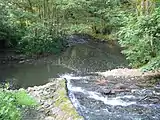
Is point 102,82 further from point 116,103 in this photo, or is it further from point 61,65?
point 61,65

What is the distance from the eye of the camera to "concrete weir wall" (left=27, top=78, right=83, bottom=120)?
10842 mm

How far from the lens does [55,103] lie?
1223cm

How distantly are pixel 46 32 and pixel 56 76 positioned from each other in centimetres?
801

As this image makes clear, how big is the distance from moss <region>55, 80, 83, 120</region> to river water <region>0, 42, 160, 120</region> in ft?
1.14

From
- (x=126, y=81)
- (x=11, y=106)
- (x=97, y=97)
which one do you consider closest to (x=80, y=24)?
(x=126, y=81)

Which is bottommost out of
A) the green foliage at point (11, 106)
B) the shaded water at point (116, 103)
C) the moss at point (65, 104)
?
the shaded water at point (116, 103)

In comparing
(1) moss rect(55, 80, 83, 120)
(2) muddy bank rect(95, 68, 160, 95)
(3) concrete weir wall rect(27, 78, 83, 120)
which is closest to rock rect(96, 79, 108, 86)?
(2) muddy bank rect(95, 68, 160, 95)

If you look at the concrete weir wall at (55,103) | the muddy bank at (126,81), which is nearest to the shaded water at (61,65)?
the muddy bank at (126,81)

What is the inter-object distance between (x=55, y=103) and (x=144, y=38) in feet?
22.3

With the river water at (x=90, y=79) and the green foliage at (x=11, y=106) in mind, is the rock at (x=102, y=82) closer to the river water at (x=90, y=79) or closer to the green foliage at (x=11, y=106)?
the river water at (x=90, y=79)

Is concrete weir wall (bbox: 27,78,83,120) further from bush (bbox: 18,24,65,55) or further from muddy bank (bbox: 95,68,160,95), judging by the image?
bush (bbox: 18,24,65,55)

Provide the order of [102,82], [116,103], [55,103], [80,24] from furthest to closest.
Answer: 1. [80,24]
2. [102,82]
3. [116,103]
4. [55,103]

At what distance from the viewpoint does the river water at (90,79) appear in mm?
11656

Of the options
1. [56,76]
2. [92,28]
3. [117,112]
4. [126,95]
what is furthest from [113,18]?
[117,112]
